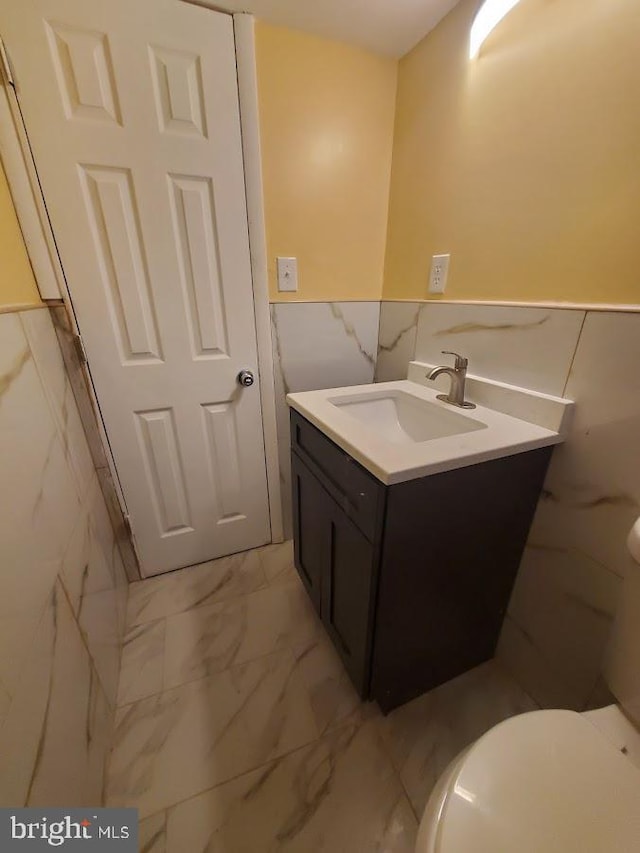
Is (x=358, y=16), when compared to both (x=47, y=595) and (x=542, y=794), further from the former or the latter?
(x=542, y=794)

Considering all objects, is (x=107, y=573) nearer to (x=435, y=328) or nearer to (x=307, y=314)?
(x=307, y=314)

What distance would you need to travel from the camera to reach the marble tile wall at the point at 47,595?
1.79 feet

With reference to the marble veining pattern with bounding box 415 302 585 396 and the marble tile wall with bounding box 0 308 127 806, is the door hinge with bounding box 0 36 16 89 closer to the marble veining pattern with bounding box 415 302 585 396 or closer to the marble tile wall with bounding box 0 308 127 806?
the marble tile wall with bounding box 0 308 127 806

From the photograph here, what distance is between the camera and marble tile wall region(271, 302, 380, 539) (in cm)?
138

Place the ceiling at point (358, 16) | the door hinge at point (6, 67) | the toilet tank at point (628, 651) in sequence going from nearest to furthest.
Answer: the toilet tank at point (628, 651) → the door hinge at point (6, 67) → the ceiling at point (358, 16)

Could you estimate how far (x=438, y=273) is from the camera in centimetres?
117

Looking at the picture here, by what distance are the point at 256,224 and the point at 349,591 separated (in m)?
1.26

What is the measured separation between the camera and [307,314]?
139 centimetres

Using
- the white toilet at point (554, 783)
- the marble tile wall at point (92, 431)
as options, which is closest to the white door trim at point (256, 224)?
the marble tile wall at point (92, 431)

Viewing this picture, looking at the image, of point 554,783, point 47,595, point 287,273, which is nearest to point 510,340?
point 287,273

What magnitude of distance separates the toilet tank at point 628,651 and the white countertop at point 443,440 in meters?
0.32

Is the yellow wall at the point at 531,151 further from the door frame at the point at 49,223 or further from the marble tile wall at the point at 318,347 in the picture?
the door frame at the point at 49,223

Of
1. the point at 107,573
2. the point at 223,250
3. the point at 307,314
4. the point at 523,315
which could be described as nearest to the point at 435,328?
the point at 523,315

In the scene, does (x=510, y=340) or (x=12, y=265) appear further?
(x=510, y=340)
